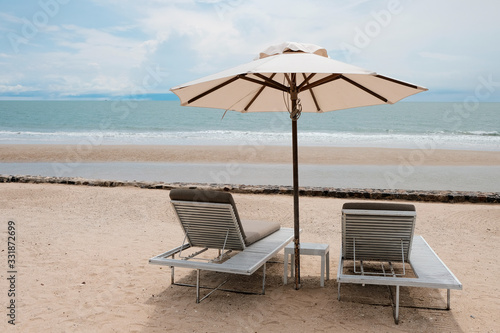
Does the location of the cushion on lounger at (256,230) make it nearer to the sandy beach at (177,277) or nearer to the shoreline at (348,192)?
the sandy beach at (177,277)

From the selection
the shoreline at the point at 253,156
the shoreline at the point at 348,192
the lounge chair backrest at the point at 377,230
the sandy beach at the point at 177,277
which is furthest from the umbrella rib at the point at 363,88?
the shoreline at the point at 253,156

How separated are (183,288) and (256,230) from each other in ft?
3.54

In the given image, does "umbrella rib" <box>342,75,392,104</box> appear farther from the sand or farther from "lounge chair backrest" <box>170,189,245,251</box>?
the sand

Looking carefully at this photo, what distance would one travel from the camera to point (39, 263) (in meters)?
5.40

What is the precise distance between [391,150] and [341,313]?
1950 centimetres

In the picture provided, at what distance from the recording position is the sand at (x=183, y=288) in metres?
3.88

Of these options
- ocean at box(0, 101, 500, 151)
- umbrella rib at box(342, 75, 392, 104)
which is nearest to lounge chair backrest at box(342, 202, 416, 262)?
umbrella rib at box(342, 75, 392, 104)

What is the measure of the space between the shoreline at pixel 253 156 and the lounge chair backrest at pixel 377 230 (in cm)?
1284

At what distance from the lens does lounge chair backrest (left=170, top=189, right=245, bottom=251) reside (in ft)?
14.4

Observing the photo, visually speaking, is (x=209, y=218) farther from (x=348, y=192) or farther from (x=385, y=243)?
(x=348, y=192)

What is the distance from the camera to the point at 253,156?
1988 centimetres

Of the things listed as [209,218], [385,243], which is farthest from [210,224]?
[385,243]

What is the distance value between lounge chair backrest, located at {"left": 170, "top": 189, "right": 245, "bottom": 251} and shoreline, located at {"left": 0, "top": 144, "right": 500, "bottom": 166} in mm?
12628

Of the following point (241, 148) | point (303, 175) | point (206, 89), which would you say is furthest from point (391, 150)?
point (206, 89)
